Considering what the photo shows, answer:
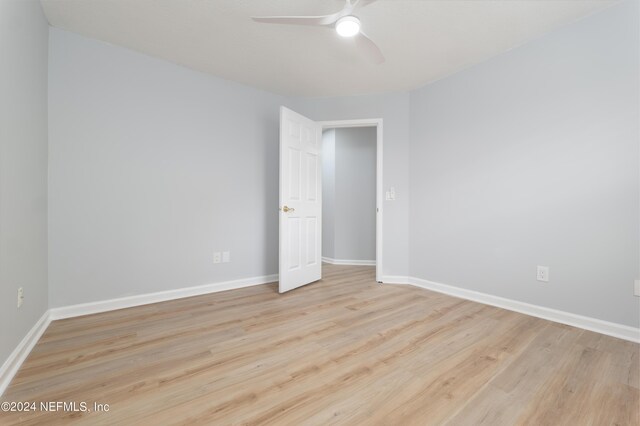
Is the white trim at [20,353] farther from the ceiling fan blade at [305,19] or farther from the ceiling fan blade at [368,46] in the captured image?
the ceiling fan blade at [368,46]

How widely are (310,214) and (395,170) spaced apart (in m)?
1.21

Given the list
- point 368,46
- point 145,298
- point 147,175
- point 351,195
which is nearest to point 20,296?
point 145,298

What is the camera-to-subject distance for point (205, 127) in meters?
3.04

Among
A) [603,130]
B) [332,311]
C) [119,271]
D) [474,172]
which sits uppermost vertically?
[603,130]

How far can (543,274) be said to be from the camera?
2350 millimetres

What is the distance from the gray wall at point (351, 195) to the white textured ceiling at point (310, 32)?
188 cm

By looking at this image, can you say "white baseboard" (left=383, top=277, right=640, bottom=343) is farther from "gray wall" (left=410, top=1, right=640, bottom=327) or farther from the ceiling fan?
the ceiling fan

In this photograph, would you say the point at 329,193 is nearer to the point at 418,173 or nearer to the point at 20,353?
the point at 418,173

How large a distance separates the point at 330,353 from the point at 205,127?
2586mm

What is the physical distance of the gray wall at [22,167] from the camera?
1.45 m

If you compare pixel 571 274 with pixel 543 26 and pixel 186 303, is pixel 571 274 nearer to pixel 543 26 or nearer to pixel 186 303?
pixel 543 26

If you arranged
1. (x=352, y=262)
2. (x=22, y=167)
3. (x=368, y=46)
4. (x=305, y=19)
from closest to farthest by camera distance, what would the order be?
(x=22, y=167) → (x=305, y=19) → (x=368, y=46) → (x=352, y=262)

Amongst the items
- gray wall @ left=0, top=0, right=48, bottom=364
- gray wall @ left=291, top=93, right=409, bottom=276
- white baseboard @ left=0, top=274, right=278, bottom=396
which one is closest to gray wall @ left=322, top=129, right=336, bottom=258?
gray wall @ left=291, top=93, right=409, bottom=276

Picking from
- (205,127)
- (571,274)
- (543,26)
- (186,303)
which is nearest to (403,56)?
(543,26)
